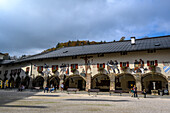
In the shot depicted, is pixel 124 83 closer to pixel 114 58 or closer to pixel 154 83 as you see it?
pixel 154 83

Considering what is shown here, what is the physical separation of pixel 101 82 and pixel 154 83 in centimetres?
861

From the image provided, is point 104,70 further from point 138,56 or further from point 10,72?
point 10,72

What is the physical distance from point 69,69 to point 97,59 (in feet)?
18.2

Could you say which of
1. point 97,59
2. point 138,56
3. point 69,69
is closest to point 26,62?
point 69,69

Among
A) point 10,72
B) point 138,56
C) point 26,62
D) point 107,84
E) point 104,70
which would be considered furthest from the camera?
point 10,72

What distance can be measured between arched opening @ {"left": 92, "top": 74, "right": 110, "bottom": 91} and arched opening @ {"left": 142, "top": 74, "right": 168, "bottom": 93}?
5949mm

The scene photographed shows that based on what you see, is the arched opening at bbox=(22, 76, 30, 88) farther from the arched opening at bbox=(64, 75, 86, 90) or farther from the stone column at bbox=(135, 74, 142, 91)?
the stone column at bbox=(135, 74, 142, 91)

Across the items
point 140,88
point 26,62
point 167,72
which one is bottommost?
point 140,88

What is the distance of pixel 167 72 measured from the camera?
21.3 meters

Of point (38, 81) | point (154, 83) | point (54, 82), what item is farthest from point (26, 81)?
point (154, 83)

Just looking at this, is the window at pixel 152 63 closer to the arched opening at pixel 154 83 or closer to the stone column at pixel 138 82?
the stone column at pixel 138 82

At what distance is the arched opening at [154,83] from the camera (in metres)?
23.6

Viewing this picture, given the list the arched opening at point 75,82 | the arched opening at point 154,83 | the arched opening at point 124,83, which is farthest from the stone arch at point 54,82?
the arched opening at point 154,83

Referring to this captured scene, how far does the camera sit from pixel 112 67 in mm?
24531
